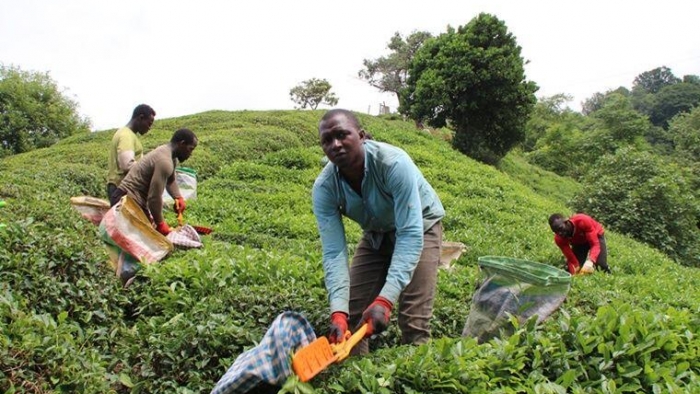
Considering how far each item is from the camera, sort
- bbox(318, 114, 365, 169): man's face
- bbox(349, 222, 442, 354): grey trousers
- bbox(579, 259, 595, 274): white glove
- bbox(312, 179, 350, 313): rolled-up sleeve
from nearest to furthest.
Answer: bbox(318, 114, 365, 169): man's face → bbox(312, 179, 350, 313): rolled-up sleeve → bbox(349, 222, 442, 354): grey trousers → bbox(579, 259, 595, 274): white glove

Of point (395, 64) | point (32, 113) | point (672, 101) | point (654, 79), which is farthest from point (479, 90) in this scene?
point (654, 79)

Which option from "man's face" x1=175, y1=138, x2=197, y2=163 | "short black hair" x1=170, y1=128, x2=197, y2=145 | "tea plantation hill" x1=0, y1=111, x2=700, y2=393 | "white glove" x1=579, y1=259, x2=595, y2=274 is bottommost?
"white glove" x1=579, y1=259, x2=595, y2=274

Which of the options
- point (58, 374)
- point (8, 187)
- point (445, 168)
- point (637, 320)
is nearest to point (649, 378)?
point (637, 320)

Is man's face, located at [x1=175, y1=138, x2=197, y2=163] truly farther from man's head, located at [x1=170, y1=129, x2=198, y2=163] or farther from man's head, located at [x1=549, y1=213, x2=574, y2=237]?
man's head, located at [x1=549, y1=213, x2=574, y2=237]

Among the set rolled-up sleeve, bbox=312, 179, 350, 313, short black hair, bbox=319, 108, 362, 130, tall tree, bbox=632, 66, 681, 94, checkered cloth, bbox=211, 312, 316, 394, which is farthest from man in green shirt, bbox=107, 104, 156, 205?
tall tree, bbox=632, 66, 681, 94

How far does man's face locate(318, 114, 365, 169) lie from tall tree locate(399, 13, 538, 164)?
20557mm

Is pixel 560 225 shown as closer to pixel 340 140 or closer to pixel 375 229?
pixel 375 229

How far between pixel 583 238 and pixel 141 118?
5833 millimetres

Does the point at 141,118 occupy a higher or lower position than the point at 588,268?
higher

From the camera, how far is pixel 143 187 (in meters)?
5.11

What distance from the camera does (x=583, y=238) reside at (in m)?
7.56

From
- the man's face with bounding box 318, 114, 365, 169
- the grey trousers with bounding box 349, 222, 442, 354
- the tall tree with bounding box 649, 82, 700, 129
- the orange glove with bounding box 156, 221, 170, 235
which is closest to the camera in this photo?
the man's face with bounding box 318, 114, 365, 169

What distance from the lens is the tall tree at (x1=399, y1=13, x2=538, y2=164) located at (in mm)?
22547

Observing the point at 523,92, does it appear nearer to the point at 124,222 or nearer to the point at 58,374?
the point at 124,222
